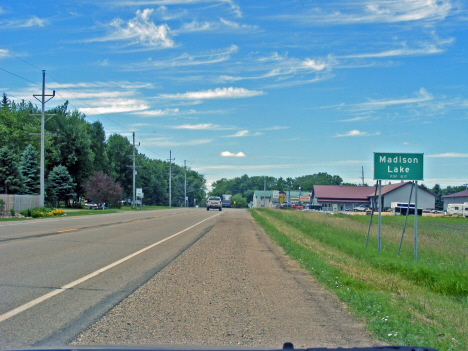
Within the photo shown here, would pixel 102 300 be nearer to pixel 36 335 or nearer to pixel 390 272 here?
pixel 36 335

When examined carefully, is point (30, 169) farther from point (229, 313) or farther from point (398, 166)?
point (229, 313)

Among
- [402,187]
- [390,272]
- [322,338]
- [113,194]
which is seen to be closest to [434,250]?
[390,272]

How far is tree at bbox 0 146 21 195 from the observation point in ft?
155

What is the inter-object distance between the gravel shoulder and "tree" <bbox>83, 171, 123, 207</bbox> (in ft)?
185

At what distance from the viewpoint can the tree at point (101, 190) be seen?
211 ft

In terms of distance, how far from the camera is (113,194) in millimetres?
66250

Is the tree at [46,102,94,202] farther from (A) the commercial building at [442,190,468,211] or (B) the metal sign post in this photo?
(A) the commercial building at [442,190,468,211]

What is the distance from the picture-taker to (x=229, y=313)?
6.83 metres

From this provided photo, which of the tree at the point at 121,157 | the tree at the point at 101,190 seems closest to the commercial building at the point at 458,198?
the tree at the point at 101,190

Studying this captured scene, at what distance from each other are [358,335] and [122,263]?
7.27 meters

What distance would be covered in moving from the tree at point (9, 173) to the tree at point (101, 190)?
16146 millimetres

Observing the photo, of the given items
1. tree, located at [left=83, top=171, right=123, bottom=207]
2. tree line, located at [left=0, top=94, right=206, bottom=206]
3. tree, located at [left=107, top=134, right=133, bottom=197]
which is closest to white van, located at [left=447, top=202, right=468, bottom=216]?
tree line, located at [left=0, top=94, right=206, bottom=206]

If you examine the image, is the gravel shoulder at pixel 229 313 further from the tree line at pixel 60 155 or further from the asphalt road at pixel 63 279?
the tree line at pixel 60 155

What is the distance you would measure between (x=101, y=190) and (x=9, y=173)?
17582mm
